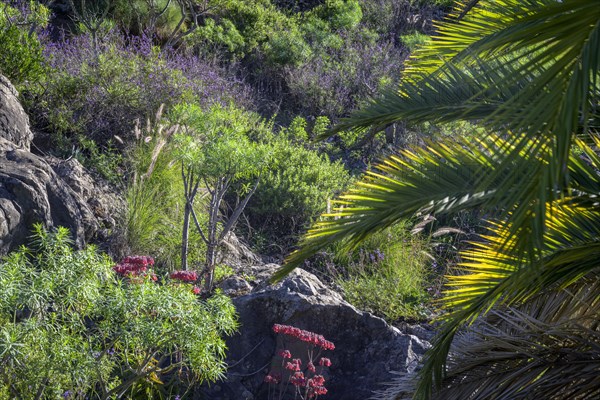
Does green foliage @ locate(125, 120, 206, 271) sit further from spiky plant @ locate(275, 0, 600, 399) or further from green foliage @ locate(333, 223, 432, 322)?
spiky plant @ locate(275, 0, 600, 399)

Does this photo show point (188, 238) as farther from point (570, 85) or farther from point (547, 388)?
point (570, 85)

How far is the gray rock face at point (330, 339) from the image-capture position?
7.27 m

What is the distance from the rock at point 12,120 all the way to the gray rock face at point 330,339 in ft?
9.55

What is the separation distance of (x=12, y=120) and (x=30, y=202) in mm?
1568

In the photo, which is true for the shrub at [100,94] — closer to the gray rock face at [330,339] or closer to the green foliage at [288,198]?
the green foliage at [288,198]

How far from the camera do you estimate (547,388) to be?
4680 mm

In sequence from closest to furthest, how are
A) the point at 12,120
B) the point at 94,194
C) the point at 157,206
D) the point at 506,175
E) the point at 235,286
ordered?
the point at 506,175, the point at 235,286, the point at 12,120, the point at 94,194, the point at 157,206

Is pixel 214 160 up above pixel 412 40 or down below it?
above

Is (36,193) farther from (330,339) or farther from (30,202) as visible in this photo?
(330,339)

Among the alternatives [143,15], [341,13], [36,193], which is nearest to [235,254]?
[36,193]

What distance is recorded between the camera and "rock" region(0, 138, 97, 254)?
7.26 meters

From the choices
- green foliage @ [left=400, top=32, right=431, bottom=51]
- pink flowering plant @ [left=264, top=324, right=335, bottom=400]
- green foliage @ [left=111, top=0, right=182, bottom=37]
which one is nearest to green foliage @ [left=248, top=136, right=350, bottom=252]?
pink flowering plant @ [left=264, top=324, right=335, bottom=400]

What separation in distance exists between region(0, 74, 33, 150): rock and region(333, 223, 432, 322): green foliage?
329cm

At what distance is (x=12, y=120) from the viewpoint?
8672 millimetres
